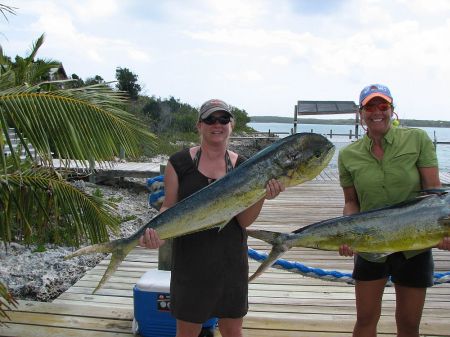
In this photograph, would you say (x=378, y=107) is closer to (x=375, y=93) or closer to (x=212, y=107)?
(x=375, y=93)

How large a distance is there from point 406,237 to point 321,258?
419 cm

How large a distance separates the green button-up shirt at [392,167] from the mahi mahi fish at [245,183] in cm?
58

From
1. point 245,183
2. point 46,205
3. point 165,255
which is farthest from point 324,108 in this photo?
point 245,183

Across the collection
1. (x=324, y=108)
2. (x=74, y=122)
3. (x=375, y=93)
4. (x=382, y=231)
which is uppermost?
(x=324, y=108)

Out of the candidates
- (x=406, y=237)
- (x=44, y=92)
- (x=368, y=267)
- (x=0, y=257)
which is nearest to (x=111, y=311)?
(x=44, y=92)

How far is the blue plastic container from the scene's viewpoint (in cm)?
374

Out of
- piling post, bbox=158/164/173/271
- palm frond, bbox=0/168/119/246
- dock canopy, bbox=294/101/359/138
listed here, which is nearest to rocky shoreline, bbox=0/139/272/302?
palm frond, bbox=0/168/119/246

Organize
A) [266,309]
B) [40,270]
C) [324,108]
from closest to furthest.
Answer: [266,309] < [40,270] < [324,108]

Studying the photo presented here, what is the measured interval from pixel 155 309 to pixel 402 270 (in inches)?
76.1

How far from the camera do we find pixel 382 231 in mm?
2627

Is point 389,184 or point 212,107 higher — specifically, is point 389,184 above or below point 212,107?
below

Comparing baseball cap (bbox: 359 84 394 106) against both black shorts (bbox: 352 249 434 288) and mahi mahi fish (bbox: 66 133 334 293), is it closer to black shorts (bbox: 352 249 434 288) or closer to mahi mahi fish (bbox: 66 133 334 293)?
mahi mahi fish (bbox: 66 133 334 293)

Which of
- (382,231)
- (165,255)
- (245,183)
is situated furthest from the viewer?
(165,255)

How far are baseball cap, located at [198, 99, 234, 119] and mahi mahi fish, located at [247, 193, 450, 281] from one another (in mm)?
713
